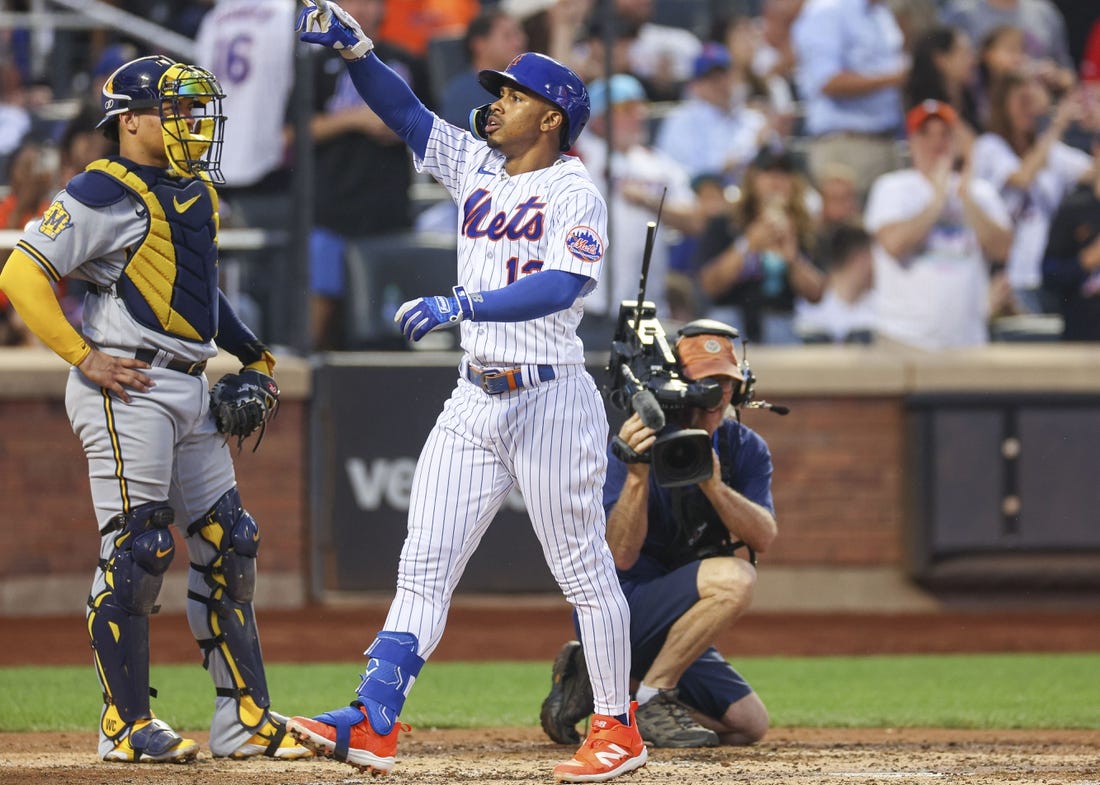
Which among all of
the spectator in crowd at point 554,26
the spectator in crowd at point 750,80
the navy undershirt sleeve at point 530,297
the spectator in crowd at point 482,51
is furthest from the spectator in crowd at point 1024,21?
the navy undershirt sleeve at point 530,297

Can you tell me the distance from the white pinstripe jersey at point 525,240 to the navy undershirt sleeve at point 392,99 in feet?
0.90

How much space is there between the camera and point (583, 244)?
4410mm

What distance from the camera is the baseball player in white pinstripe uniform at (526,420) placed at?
4504mm

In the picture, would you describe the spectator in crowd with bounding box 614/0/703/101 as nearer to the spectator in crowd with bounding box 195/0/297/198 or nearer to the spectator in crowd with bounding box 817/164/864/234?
the spectator in crowd with bounding box 817/164/864/234

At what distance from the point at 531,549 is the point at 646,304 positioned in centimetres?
432

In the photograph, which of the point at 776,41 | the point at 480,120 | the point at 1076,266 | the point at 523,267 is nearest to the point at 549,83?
the point at 480,120

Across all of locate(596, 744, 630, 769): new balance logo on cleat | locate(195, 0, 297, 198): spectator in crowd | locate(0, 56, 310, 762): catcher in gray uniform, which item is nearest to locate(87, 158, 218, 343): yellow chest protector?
locate(0, 56, 310, 762): catcher in gray uniform

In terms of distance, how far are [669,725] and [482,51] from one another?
16.9 ft

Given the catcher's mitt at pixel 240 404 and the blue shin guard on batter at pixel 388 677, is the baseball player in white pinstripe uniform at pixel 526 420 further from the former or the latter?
the catcher's mitt at pixel 240 404

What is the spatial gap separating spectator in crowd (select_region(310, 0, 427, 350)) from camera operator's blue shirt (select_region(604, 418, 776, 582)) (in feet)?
13.8

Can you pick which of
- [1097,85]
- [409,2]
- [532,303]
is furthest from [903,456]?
[532,303]

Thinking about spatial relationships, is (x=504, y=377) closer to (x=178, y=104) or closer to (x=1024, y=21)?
(x=178, y=104)

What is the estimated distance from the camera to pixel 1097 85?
10.7 meters

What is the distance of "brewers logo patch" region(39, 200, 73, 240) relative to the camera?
4.67m
